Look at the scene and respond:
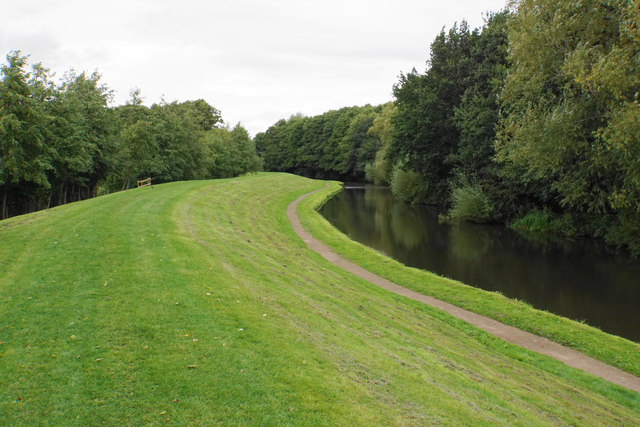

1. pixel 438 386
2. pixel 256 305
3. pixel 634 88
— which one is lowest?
pixel 438 386

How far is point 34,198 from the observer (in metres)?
32.2

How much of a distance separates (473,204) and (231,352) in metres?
34.3

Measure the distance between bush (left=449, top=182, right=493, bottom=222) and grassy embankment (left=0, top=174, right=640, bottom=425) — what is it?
24.4 meters

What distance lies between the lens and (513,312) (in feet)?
51.3

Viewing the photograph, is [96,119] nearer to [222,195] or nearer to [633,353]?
[222,195]

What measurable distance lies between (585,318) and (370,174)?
75596 millimetres

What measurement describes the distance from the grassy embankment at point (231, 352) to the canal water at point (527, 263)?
6.52 meters

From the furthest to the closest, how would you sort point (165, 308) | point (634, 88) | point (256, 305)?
point (634, 88) → point (256, 305) → point (165, 308)

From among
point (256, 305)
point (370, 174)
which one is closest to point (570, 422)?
point (256, 305)

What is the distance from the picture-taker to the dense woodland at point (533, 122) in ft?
61.7

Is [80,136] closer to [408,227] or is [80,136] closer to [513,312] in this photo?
[408,227]

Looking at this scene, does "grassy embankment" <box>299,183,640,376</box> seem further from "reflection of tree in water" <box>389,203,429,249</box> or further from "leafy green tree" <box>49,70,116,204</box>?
"leafy green tree" <box>49,70,116,204</box>

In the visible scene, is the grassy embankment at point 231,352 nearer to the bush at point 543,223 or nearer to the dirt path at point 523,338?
the dirt path at point 523,338

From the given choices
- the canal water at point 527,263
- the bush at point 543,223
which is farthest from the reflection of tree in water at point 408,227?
the bush at point 543,223
